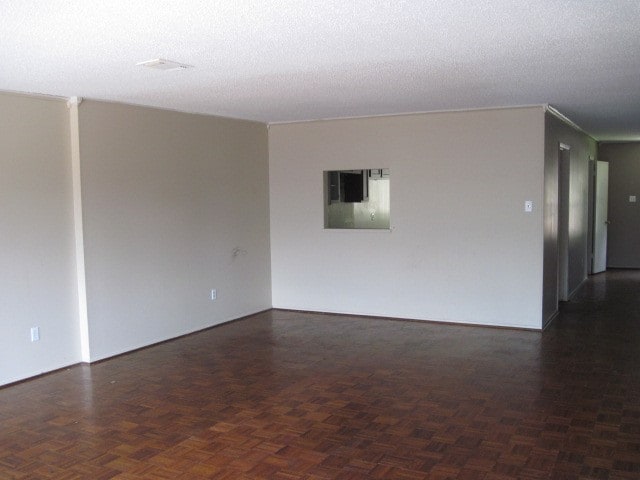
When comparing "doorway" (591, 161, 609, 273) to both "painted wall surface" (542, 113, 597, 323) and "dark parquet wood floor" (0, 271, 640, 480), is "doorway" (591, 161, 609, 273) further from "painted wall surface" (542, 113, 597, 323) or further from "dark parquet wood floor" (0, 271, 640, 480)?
"dark parquet wood floor" (0, 271, 640, 480)

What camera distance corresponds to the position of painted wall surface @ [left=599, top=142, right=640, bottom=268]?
9.95 m

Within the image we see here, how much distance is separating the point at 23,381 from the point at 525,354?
3.77m

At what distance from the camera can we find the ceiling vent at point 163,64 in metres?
3.45

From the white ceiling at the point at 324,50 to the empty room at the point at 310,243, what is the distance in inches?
0.9

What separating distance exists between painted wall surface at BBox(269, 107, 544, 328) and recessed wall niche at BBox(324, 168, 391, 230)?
144 mm

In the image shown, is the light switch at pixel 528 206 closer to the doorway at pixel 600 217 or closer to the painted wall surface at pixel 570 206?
the painted wall surface at pixel 570 206

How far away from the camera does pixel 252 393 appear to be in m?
4.04

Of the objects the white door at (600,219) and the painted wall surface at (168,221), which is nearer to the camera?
the painted wall surface at (168,221)

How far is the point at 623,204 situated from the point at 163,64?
8812 millimetres

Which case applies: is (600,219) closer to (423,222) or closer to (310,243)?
(423,222)

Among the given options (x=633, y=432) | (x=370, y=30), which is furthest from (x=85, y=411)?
(x=633, y=432)

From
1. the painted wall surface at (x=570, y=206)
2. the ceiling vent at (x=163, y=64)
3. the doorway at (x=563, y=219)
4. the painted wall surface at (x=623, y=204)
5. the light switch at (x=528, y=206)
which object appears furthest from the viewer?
the painted wall surface at (x=623, y=204)

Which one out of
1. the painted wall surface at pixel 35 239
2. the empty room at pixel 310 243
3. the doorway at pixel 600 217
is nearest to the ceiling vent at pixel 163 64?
the empty room at pixel 310 243

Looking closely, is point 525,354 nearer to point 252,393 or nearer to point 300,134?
point 252,393
